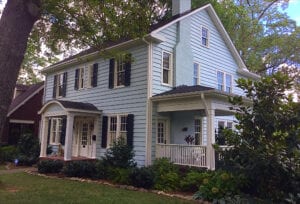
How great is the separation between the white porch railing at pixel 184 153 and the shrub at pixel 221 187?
6.29 ft

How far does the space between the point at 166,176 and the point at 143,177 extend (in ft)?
2.64

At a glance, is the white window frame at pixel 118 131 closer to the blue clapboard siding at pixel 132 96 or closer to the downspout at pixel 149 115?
the blue clapboard siding at pixel 132 96

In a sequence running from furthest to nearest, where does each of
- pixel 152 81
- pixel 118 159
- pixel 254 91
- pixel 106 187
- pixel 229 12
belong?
pixel 229 12, pixel 152 81, pixel 118 159, pixel 106 187, pixel 254 91

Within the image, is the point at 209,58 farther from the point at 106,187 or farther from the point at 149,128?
the point at 106,187

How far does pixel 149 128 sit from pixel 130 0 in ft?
16.9

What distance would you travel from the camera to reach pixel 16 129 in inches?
934

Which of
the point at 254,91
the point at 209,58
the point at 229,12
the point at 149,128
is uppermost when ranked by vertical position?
the point at 229,12

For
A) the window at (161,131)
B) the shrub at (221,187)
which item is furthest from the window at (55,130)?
the shrub at (221,187)

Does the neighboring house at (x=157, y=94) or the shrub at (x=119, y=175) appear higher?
the neighboring house at (x=157, y=94)

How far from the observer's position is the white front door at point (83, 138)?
53.4 feet

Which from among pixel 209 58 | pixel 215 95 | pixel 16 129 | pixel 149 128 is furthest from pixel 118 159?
pixel 16 129

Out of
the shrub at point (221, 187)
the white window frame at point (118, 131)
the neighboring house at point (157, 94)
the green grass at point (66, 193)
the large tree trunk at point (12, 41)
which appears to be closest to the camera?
the large tree trunk at point (12, 41)

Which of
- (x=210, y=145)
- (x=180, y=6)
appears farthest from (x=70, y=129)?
(x=180, y=6)

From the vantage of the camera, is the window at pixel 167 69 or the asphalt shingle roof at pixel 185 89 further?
the window at pixel 167 69
